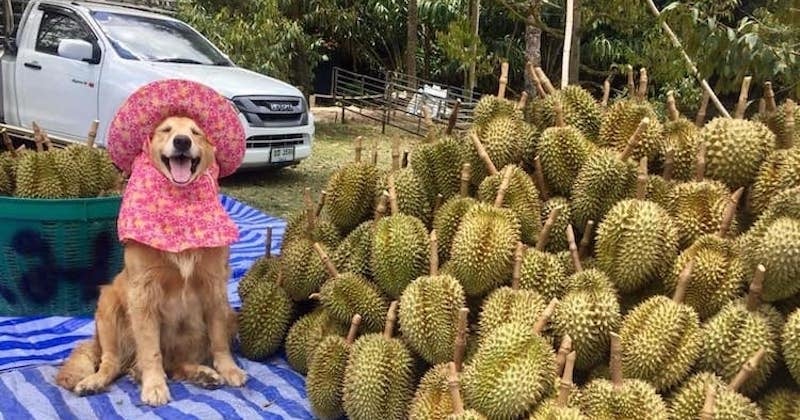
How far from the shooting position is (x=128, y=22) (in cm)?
782

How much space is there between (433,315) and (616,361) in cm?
63

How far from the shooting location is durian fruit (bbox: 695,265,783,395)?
2.04m

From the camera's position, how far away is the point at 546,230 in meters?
2.43

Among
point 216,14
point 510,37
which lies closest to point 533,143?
point 216,14

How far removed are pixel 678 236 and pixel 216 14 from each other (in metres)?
11.7

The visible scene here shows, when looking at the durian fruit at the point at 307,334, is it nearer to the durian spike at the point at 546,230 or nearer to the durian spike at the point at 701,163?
the durian spike at the point at 546,230

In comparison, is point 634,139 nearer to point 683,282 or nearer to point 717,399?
point 683,282

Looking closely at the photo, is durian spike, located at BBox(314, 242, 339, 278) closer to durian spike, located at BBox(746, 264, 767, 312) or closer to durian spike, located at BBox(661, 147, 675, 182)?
durian spike, located at BBox(661, 147, 675, 182)

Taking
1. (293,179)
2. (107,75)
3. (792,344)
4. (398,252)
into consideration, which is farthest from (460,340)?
(293,179)

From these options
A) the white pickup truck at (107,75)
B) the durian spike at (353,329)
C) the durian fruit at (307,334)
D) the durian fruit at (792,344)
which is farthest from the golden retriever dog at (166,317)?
the white pickup truck at (107,75)

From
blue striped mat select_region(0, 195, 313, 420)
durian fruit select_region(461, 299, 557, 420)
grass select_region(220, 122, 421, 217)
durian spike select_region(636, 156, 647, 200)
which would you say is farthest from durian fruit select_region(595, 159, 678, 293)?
grass select_region(220, 122, 421, 217)

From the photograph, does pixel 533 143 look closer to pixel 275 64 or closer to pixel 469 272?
pixel 469 272

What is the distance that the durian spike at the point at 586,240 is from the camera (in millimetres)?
2484

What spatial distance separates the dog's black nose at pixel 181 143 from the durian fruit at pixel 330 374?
2.96 feet
